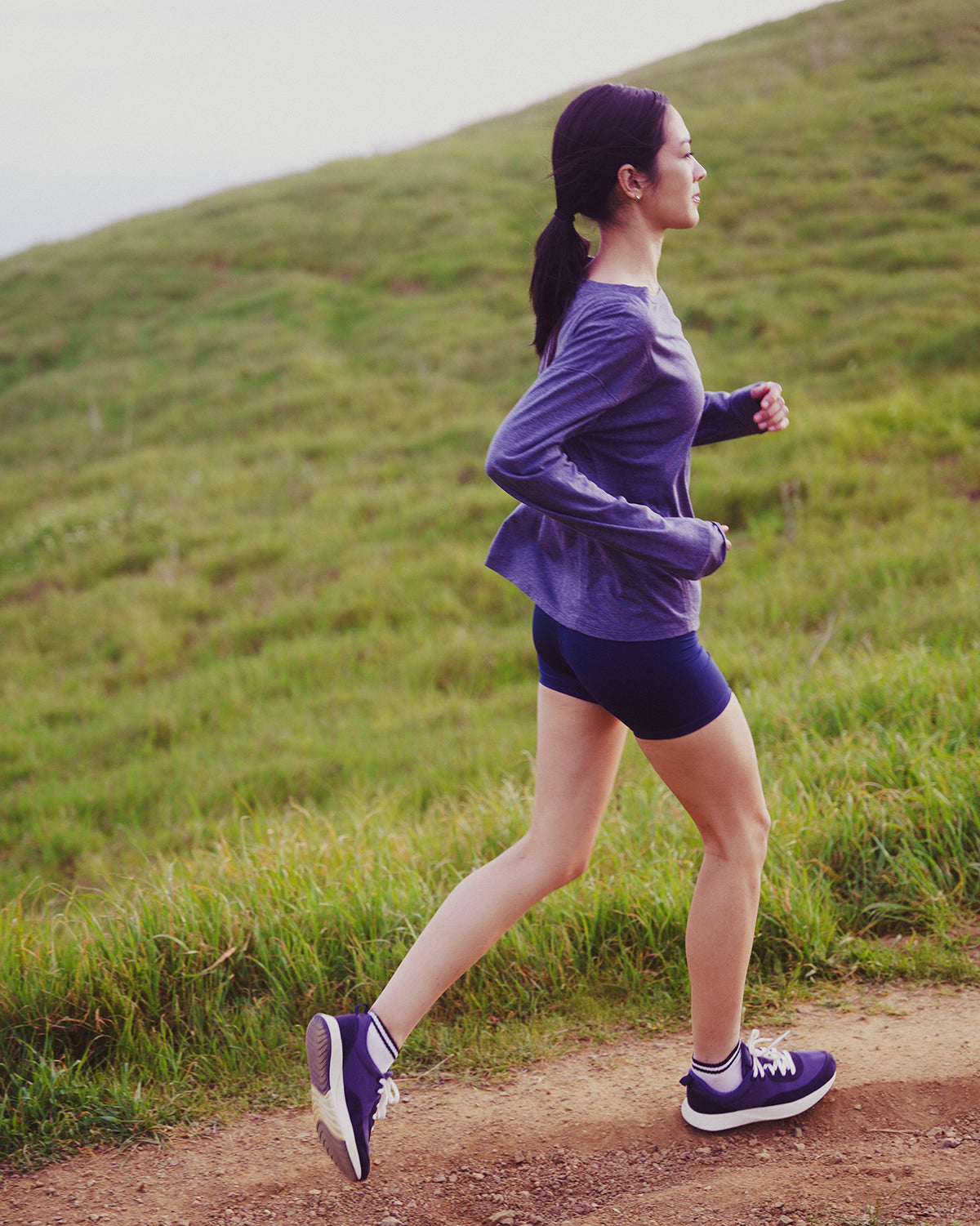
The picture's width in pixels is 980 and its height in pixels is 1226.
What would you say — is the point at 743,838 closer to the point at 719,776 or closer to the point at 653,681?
the point at 719,776

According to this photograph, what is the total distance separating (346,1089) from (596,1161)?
0.66 meters

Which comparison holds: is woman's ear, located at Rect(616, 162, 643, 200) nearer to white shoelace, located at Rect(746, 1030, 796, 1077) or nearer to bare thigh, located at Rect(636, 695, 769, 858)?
bare thigh, located at Rect(636, 695, 769, 858)

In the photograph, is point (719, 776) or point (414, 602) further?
point (414, 602)

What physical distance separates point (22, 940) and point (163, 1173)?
91 cm

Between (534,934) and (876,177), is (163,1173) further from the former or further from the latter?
(876,177)

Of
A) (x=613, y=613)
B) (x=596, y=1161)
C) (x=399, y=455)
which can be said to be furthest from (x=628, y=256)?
(x=399, y=455)

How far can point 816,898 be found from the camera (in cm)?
308

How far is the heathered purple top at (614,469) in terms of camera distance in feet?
6.31

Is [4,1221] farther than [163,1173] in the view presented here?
No

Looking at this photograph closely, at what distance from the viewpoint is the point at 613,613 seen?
2018 millimetres

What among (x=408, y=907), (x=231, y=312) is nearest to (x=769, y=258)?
(x=231, y=312)

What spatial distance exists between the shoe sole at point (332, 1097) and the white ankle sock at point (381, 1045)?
0.22 feet

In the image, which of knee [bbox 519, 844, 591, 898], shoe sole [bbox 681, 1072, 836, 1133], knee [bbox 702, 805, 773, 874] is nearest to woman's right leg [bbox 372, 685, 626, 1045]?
knee [bbox 519, 844, 591, 898]

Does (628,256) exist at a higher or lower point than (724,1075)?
higher
